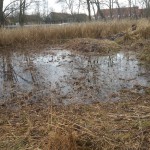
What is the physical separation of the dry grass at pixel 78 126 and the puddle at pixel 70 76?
1.71 feet

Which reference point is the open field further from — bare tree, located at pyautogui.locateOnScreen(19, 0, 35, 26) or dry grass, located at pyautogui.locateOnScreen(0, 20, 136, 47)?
bare tree, located at pyautogui.locateOnScreen(19, 0, 35, 26)

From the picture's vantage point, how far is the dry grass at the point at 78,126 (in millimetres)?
3166

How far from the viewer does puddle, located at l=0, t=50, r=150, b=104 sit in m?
5.39

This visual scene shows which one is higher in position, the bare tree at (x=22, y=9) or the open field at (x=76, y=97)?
the bare tree at (x=22, y=9)

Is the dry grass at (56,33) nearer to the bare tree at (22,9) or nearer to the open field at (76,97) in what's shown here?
the open field at (76,97)

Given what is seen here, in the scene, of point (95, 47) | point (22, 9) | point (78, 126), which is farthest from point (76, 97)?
point (22, 9)

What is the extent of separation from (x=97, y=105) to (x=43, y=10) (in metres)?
48.3

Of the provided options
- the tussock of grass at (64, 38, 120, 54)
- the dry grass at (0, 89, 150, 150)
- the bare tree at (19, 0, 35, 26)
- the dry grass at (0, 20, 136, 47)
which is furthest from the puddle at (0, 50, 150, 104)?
the bare tree at (19, 0, 35, 26)

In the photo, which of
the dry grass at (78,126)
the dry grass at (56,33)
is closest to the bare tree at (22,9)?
the dry grass at (56,33)

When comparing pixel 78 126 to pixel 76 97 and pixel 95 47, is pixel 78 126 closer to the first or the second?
pixel 76 97

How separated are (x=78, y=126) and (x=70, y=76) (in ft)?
10.3

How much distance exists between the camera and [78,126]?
3.58 meters

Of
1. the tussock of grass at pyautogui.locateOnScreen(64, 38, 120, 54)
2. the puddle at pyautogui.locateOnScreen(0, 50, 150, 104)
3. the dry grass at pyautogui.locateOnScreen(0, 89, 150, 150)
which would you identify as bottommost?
the dry grass at pyautogui.locateOnScreen(0, 89, 150, 150)

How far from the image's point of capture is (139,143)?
3195 mm
